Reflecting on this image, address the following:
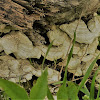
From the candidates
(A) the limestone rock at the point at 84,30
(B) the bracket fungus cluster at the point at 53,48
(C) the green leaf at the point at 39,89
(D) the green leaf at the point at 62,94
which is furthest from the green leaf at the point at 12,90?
(A) the limestone rock at the point at 84,30

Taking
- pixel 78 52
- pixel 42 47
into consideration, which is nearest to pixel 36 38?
pixel 42 47

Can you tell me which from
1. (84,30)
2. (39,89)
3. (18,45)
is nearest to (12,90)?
(39,89)

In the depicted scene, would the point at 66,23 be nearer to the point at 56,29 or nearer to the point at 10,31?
the point at 56,29

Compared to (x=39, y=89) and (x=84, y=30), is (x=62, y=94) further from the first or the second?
(x=84, y=30)

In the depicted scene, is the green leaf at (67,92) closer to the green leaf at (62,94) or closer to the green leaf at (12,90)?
the green leaf at (62,94)

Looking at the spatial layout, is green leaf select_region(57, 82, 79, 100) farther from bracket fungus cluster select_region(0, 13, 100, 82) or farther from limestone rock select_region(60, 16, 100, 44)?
limestone rock select_region(60, 16, 100, 44)

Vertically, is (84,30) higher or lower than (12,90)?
higher

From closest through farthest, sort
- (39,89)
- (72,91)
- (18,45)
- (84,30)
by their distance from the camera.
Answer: (39,89) → (72,91) → (18,45) → (84,30)

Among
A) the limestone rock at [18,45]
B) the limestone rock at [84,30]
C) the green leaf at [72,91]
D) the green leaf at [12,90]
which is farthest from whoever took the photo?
the limestone rock at [84,30]
